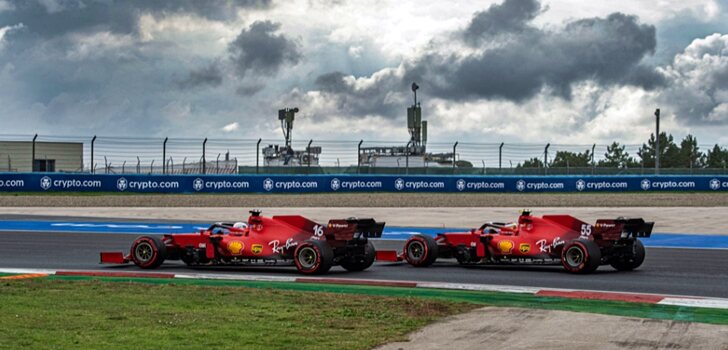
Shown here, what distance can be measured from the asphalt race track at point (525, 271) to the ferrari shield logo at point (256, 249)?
350 millimetres

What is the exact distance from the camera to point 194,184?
38938 millimetres

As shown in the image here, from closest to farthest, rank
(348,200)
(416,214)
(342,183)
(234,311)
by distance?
1. (234,311)
2. (416,214)
3. (348,200)
4. (342,183)

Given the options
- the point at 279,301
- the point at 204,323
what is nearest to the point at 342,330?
the point at 204,323

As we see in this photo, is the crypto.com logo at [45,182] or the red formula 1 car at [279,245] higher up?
the crypto.com logo at [45,182]

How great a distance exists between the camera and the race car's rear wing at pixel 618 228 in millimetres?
15477

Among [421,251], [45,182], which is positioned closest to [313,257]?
[421,251]

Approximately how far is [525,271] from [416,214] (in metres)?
17.2

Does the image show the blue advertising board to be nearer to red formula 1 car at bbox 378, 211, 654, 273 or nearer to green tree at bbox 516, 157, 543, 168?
green tree at bbox 516, 157, 543, 168

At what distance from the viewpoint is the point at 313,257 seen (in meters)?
15.0

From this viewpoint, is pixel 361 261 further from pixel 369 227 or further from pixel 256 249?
pixel 256 249

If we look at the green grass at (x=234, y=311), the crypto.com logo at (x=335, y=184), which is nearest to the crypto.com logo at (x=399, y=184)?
the crypto.com logo at (x=335, y=184)

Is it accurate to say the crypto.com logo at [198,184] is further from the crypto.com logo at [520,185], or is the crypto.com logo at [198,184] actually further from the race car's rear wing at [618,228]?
the race car's rear wing at [618,228]

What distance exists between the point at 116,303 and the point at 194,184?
27703 millimetres

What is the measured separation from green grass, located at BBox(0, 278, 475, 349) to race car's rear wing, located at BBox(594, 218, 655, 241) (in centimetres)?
484
